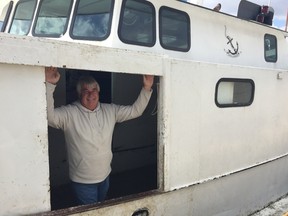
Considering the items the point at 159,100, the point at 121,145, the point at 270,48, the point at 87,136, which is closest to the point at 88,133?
the point at 87,136

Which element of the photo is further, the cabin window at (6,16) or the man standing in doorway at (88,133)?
the cabin window at (6,16)

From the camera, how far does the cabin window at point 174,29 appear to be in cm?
355

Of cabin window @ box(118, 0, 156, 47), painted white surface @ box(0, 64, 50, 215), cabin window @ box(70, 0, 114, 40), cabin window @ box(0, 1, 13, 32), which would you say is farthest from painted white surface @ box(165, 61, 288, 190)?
cabin window @ box(0, 1, 13, 32)

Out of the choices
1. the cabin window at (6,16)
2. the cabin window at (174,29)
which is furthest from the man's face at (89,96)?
the cabin window at (6,16)

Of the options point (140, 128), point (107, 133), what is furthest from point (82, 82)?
point (140, 128)

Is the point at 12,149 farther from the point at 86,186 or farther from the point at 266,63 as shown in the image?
the point at 266,63

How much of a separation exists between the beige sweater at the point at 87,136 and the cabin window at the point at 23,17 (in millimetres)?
1518

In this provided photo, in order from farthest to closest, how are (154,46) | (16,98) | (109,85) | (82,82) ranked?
(109,85), (154,46), (82,82), (16,98)

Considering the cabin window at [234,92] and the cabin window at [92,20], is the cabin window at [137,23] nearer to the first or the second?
the cabin window at [92,20]

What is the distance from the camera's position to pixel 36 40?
2.18 m

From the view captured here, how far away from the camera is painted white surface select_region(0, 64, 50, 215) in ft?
6.95

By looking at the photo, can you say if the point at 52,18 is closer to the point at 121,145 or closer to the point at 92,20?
the point at 92,20

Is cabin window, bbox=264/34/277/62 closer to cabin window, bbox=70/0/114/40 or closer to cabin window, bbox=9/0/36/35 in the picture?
cabin window, bbox=70/0/114/40

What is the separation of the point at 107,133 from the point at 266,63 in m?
3.02
